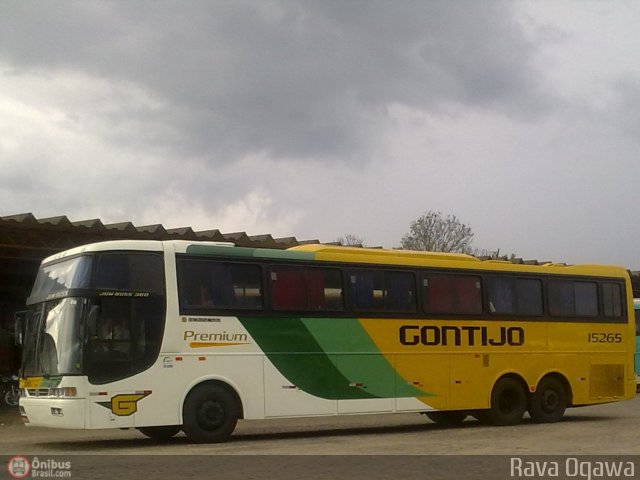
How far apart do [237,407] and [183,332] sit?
1.62 meters

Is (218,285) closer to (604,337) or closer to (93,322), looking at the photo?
(93,322)

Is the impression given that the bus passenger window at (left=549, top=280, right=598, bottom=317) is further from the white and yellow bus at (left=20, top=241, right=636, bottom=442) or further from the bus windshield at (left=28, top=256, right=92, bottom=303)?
the bus windshield at (left=28, top=256, right=92, bottom=303)

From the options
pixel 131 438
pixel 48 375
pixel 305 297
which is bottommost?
pixel 131 438

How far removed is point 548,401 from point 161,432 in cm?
823

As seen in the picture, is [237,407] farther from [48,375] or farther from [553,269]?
[553,269]

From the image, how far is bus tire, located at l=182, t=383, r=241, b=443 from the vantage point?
14898mm

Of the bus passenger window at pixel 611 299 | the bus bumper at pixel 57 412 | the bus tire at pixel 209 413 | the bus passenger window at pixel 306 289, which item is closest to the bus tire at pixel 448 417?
the bus passenger window at pixel 611 299

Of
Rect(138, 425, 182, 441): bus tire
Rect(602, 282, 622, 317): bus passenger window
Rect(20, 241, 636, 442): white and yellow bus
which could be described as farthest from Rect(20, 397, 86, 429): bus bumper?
Rect(602, 282, 622, 317): bus passenger window

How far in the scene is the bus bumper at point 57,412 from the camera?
13.9 metres

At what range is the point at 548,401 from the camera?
19547 millimetres

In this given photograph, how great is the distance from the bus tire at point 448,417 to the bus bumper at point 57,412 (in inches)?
330

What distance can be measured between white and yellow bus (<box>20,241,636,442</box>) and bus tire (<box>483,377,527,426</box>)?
33 millimetres
